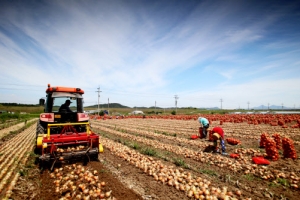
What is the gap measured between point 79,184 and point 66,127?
319 centimetres

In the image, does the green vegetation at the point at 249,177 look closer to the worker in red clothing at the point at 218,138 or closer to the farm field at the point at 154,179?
the farm field at the point at 154,179

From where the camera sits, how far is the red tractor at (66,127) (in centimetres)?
610

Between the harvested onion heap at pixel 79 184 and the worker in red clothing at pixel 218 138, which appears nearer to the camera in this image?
the harvested onion heap at pixel 79 184

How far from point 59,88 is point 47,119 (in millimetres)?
1521

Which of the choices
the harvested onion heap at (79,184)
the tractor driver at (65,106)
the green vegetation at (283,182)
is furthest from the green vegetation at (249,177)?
the tractor driver at (65,106)

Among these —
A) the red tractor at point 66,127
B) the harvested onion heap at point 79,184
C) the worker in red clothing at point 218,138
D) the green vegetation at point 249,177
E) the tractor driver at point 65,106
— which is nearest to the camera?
the harvested onion heap at point 79,184

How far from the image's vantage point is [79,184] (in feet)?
15.8

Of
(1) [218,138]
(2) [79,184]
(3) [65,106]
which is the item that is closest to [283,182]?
(1) [218,138]

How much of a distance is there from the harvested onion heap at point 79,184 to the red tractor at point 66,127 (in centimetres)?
56

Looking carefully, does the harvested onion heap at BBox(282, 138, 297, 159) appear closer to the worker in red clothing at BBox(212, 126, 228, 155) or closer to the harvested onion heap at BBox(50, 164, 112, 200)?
the worker in red clothing at BBox(212, 126, 228, 155)

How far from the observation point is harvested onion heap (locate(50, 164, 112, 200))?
425cm

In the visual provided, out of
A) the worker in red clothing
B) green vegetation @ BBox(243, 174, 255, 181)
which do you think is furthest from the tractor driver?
green vegetation @ BBox(243, 174, 255, 181)

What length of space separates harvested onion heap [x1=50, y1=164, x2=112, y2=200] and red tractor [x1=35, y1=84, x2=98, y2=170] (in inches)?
22.2

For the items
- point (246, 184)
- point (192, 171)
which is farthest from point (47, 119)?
point (246, 184)
